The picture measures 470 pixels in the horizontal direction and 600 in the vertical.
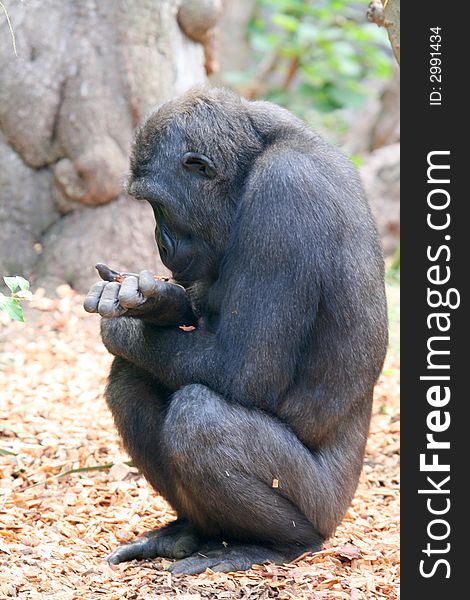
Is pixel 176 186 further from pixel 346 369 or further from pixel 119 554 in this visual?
pixel 119 554

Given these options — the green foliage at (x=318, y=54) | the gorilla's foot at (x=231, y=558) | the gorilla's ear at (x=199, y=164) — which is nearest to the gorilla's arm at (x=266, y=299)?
the gorilla's ear at (x=199, y=164)

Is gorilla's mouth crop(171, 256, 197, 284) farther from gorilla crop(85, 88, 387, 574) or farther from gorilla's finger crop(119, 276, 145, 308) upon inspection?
gorilla's finger crop(119, 276, 145, 308)

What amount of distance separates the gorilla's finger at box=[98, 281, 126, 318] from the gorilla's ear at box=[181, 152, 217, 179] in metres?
0.76

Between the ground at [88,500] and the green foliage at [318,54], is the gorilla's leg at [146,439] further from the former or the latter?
the green foliage at [318,54]

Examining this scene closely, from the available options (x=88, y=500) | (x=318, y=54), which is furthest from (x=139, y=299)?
(x=318, y=54)

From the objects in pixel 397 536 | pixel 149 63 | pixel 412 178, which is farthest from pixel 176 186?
pixel 149 63

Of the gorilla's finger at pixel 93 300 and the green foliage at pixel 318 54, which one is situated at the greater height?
the green foliage at pixel 318 54

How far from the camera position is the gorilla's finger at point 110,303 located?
436 centimetres

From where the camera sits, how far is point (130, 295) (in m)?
4.37

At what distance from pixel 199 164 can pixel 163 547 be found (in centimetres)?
192

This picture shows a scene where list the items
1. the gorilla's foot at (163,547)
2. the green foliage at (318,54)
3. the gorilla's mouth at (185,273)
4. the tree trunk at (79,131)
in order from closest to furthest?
the gorilla's foot at (163,547), the gorilla's mouth at (185,273), the tree trunk at (79,131), the green foliage at (318,54)

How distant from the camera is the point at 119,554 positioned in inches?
183

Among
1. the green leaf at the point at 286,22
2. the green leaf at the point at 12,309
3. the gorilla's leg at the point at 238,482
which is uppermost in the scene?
the green leaf at the point at 286,22

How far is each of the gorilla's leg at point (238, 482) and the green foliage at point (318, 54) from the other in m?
10.6
